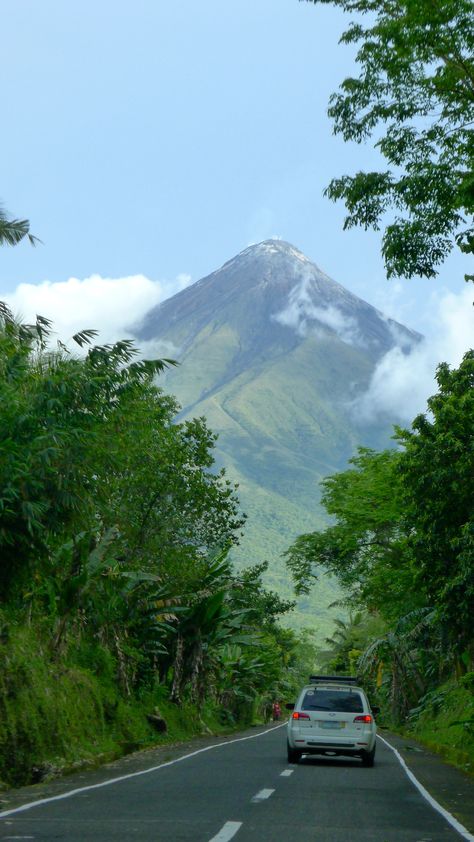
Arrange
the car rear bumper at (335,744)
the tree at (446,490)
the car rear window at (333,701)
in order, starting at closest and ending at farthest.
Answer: the car rear bumper at (335,744) < the car rear window at (333,701) < the tree at (446,490)

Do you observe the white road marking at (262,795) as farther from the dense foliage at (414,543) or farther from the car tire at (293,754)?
the dense foliage at (414,543)

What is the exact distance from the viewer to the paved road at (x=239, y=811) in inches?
364

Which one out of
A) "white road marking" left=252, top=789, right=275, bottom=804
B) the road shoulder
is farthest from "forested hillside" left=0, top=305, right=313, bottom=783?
the road shoulder

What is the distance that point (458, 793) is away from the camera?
14648 mm

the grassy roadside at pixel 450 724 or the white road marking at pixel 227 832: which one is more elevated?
the white road marking at pixel 227 832

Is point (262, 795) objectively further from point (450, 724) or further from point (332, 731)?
point (450, 724)

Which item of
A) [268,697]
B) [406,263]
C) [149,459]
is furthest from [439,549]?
[268,697]

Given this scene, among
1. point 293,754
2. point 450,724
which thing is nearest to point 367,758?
point 293,754

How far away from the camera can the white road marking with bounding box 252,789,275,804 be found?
12.3m

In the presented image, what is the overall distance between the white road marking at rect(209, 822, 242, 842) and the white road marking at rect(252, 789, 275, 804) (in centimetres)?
225

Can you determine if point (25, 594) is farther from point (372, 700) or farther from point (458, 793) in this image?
point (372, 700)

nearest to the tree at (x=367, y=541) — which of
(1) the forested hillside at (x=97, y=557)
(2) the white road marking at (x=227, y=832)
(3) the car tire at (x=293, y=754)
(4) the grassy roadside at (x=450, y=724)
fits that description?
(4) the grassy roadside at (x=450, y=724)

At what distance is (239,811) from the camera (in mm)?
11039

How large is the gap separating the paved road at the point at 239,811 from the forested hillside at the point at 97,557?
3236mm
